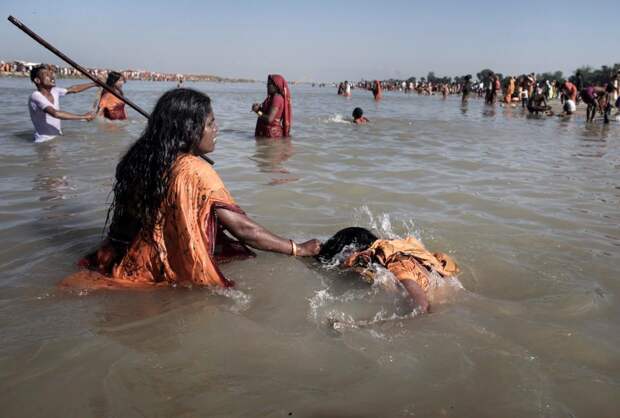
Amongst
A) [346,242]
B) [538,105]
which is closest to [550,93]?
[538,105]

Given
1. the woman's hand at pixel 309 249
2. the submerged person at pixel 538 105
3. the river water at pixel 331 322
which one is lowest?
the river water at pixel 331 322

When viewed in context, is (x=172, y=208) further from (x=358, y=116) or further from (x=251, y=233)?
(x=358, y=116)

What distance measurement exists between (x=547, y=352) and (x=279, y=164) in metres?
5.14

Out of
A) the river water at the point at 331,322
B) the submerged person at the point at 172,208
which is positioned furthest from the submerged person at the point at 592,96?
the submerged person at the point at 172,208

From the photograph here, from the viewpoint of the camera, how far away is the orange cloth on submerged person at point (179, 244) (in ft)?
8.57

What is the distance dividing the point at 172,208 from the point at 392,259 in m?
1.29

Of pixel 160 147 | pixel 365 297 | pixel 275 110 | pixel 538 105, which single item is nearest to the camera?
pixel 160 147

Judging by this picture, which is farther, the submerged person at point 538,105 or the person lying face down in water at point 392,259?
the submerged person at point 538,105

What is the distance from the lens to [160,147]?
268cm

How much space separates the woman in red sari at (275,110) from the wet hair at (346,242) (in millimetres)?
5962

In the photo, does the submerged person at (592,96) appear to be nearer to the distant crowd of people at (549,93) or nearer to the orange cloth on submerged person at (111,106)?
the distant crowd of people at (549,93)

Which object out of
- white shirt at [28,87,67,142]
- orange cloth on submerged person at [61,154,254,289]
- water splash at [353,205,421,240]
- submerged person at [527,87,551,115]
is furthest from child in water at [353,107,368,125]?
orange cloth on submerged person at [61,154,254,289]

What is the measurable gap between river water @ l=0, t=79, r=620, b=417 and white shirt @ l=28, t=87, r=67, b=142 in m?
2.60

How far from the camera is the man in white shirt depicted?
738 cm
